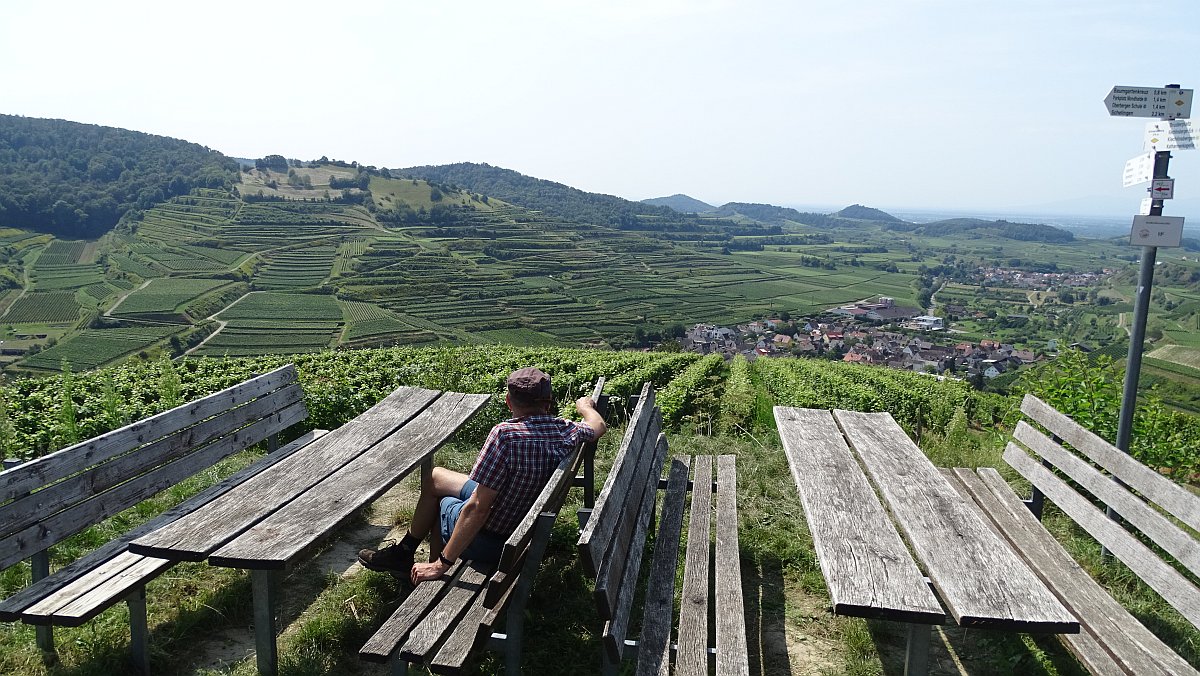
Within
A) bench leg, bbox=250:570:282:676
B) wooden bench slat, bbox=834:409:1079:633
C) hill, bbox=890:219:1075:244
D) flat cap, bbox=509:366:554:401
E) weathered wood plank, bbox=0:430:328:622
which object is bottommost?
bench leg, bbox=250:570:282:676

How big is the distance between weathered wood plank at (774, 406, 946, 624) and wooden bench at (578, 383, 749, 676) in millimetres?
392

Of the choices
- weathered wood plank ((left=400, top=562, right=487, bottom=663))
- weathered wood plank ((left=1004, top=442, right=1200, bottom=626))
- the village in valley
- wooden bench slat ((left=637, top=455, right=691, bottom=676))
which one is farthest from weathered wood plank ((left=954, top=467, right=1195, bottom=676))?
the village in valley

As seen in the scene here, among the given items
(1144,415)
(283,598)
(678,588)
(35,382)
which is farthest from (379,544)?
(35,382)

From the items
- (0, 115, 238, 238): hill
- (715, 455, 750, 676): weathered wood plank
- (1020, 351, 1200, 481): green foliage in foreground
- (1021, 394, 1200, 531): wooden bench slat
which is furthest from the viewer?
(0, 115, 238, 238): hill

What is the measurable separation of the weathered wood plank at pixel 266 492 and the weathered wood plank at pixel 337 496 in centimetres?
4

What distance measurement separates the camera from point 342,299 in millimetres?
61656

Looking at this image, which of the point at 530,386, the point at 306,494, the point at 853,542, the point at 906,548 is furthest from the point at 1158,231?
the point at 306,494

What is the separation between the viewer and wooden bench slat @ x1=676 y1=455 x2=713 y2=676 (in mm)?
2238

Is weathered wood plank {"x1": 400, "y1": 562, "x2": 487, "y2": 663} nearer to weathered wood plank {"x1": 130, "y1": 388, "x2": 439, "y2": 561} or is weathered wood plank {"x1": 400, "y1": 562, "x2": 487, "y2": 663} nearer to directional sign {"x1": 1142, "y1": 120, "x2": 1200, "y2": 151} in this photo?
weathered wood plank {"x1": 130, "y1": 388, "x2": 439, "y2": 561}

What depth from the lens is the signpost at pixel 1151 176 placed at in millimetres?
3588

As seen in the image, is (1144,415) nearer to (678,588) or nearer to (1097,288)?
(678,588)

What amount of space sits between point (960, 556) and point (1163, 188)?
A: 2596mm

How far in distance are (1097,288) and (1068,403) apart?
9755 centimetres

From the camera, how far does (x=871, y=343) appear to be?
50.6 meters
